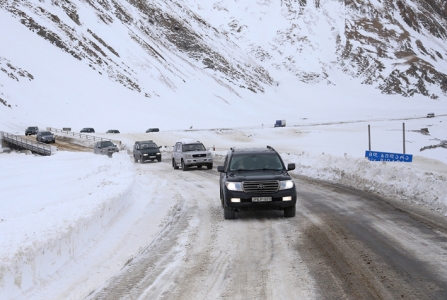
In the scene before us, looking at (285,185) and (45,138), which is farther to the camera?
(45,138)

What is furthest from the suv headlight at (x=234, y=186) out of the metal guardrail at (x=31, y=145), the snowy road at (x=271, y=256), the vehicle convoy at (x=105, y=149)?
the metal guardrail at (x=31, y=145)

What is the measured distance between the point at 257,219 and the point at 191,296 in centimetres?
557

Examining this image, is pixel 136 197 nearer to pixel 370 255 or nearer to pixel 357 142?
pixel 370 255

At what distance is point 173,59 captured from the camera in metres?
134

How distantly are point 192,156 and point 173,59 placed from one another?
11046 cm

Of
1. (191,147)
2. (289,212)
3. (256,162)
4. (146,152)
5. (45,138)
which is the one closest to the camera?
(289,212)

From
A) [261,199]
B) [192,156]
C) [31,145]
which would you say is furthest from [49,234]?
[31,145]

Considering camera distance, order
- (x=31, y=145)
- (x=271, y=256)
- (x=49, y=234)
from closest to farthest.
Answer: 1. (x=49, y=234)
2. (x=271, y=256)
3. (x=31, y=145)

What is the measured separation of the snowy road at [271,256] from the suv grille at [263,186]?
28.0 inches

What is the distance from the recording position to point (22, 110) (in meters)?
84.3

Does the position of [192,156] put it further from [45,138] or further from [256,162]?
[45,138]

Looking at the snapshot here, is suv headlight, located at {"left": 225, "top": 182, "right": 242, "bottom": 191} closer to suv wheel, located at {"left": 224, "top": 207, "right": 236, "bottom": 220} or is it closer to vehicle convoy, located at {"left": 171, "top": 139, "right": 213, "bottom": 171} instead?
suv wheel, located at {"left": 224, "top": 207, "right": 236, "bottom": 220}

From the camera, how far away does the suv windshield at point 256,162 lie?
12.4 metres

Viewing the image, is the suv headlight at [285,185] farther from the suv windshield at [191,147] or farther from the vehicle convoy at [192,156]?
the suv windshield at [191,147]
